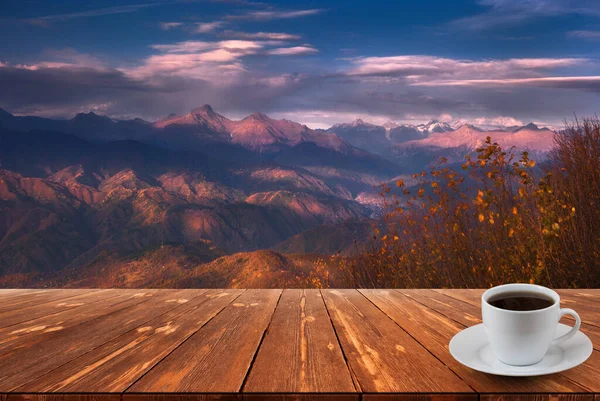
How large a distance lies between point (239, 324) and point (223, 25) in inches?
3740

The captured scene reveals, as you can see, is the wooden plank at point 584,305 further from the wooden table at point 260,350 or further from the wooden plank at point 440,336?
the wooden plank at point 440,336

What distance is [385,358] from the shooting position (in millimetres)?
1098

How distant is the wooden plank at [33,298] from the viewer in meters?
1.94

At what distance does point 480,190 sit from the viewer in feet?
11.9

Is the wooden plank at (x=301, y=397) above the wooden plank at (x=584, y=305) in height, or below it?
above

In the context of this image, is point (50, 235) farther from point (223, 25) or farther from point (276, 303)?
point (276, 303)

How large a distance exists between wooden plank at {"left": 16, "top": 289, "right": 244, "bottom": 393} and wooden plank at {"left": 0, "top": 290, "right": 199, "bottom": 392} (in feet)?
0.11

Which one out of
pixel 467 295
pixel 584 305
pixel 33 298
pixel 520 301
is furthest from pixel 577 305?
pixel 33 298

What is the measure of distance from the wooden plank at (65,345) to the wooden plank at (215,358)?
250mm

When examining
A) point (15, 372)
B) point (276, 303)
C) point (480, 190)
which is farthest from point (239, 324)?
point (480, 190)

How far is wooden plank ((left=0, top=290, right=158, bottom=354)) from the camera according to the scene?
135 centimetres

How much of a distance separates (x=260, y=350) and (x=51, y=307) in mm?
1123

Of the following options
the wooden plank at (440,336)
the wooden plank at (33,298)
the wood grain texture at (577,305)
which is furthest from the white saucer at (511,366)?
the wooden plank at (33,298)

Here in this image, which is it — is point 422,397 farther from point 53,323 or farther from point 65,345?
point 53,323
